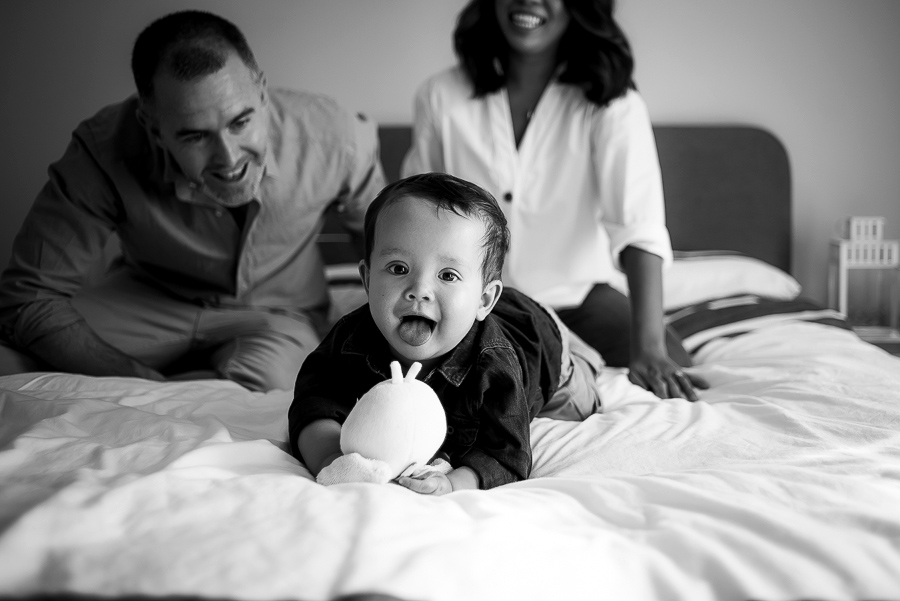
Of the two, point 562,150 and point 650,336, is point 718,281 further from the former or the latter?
point 650,336

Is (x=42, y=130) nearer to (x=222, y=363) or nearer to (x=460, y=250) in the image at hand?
(x=222, y=363)

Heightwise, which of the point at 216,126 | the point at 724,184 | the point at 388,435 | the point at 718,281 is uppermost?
the point at 216,126

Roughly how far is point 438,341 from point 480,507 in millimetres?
238

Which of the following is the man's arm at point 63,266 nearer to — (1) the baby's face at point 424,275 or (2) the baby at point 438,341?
(2) the baby at point 438,341

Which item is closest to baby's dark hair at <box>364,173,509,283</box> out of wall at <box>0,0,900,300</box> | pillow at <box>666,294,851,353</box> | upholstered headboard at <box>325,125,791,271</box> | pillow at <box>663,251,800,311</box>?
pillow at <box>666,294,851,353</box>

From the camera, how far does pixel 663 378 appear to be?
139 cm

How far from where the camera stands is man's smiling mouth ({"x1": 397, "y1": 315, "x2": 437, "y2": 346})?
92 cm

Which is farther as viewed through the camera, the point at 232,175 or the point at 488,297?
the point at 232,175

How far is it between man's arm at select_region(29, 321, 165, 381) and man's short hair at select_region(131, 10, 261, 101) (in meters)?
0.50

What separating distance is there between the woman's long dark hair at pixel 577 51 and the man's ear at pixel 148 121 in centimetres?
75

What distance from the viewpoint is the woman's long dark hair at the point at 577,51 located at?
168cm

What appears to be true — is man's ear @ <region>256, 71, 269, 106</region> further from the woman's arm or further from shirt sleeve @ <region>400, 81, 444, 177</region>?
the woman's arm

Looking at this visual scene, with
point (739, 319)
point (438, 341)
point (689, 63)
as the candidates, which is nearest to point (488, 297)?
point (438, 341)

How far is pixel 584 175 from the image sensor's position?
1772mm
